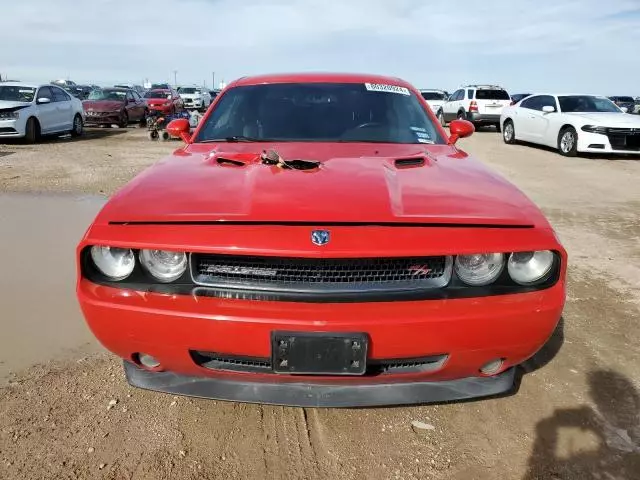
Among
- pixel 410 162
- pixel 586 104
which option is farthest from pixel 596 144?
pixel 410 162

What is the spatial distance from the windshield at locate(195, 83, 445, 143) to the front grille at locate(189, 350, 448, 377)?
1.51 metres

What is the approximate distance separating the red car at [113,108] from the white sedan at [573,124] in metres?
13.6

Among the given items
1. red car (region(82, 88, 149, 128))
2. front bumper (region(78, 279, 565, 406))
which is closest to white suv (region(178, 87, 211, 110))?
red car (region(82, 88, 149, 128))

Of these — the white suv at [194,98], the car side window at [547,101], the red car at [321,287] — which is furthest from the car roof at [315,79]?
the white suv at [194,98]

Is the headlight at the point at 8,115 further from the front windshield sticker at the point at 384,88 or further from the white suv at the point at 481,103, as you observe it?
the white suv at the point at 481,103

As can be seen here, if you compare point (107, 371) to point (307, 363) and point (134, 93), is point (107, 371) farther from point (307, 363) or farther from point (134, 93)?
point (134, 93)

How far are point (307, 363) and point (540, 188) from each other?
7.38 metres

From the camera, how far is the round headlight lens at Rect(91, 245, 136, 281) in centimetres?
193

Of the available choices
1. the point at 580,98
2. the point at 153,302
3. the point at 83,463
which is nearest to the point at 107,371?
the point at 83,463

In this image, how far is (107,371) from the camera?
2.72 meters

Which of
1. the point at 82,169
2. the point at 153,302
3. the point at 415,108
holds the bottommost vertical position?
the point at 82,169

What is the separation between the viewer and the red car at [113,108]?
18734mm

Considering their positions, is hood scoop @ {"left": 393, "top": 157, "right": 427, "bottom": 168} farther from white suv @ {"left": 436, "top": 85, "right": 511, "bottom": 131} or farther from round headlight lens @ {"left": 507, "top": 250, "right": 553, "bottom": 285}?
white suv @ {"left": 436, "top": 85, "right": 511, "bottom": 131}

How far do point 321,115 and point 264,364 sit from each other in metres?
1.83
